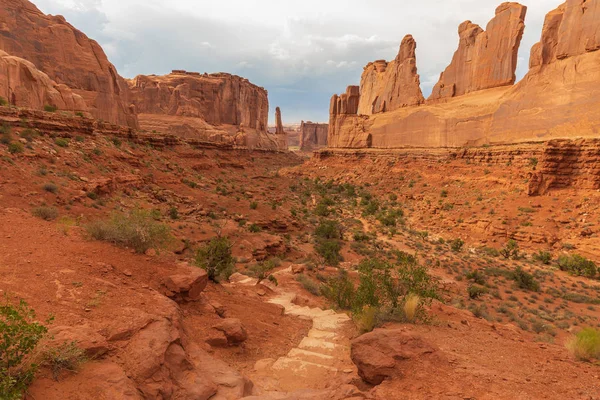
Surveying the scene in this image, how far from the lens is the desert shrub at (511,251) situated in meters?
19.0

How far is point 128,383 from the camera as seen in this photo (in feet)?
11.5

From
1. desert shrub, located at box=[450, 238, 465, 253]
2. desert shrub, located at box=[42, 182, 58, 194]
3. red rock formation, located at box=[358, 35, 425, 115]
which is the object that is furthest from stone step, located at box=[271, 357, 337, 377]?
red rock formation, located at box=[358, 35, 425, 115]

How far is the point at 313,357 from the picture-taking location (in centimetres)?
604

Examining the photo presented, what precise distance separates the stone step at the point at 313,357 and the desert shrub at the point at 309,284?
4930 mm

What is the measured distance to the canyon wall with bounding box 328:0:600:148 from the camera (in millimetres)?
23453

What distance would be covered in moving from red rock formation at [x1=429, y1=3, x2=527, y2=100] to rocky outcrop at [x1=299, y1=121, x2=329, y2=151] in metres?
91.9

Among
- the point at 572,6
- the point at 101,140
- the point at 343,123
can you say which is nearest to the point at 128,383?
the point at 101,140

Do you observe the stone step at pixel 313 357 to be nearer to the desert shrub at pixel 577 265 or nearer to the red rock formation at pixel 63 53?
the desert shrub at pixel 577 265

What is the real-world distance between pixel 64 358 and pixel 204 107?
78377 millimetres

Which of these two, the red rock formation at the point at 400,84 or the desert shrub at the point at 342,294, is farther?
the red rock formation at the point at 400,84

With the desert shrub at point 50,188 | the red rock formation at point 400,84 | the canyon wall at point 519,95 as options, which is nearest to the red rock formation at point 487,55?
the canyon wall at point 519,95

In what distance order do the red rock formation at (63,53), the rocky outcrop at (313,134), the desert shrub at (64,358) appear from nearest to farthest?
1. the desert shrub at (64,358)
2. the red rock formation at (63,53)
3. the rocky outcrop at (313,134)

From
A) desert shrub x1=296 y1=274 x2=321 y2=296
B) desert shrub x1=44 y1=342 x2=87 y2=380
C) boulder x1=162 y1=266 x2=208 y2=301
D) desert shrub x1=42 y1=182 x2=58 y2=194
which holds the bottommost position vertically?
desert shrub x1=296 y1=274 x2=321 y2=296

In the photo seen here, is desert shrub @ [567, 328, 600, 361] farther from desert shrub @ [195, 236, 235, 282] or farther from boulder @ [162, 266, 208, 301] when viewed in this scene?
desert shrub @ [195, 236, 235, 282]
